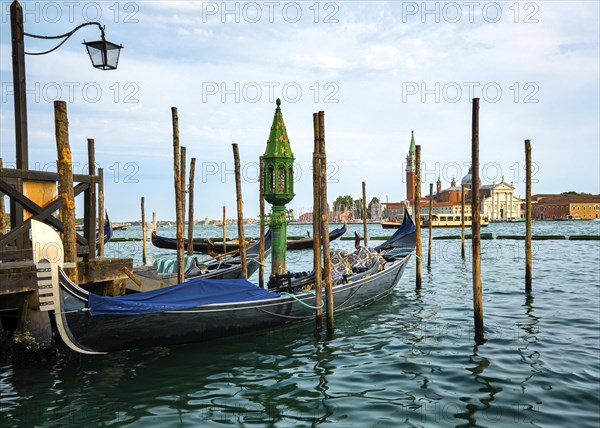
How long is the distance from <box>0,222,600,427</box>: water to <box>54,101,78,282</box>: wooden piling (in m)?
1.46

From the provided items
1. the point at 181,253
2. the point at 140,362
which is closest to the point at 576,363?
the point at 140,362

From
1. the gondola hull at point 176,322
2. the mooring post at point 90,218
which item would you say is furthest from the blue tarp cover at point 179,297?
the mooring post at point 90,218

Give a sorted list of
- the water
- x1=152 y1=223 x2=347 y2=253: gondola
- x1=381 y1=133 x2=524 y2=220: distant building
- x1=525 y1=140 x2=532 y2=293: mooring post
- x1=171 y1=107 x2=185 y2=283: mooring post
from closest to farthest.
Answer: the water → x1=171 y1=107 x2=185 y2=283: mooring post → x1=525 y1=140 x2=532 y2=293: mooring post → x1=152 y1=223 x2=347 y2=253: gondola → x1=381 y1=133 x2=524 y2=220: distant building

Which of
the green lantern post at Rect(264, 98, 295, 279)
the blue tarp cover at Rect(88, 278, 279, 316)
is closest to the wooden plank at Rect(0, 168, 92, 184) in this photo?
the blue tarp cover at Rect(88, 278, 279, 316)

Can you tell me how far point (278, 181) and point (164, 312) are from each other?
19.3ft

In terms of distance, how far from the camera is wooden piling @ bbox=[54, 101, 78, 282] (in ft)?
21.0

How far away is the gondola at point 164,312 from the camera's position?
5.99 meters

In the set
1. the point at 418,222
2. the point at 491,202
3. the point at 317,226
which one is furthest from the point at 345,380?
the point at 491,202

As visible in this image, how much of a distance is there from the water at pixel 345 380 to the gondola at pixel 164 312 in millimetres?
284

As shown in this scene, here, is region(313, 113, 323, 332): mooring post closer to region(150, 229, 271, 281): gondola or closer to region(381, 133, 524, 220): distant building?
region(150, 229, 271, 281): gondola

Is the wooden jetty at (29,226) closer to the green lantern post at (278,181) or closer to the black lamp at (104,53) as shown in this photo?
the black lamp at (104,53)

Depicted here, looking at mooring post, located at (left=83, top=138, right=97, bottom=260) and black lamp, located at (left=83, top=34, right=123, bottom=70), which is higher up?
black lamp, located at (left=83, top=34, right=123, bottom=70)

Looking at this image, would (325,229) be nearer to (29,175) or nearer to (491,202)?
(29,175)

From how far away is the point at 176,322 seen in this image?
7.25m
